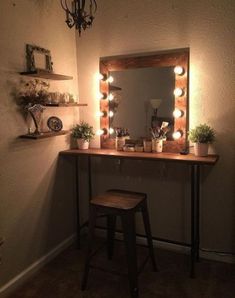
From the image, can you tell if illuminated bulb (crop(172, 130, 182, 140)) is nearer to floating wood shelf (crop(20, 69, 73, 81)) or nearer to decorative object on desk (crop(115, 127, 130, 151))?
decorative object on desk (crop(115, 127, 130, 151))

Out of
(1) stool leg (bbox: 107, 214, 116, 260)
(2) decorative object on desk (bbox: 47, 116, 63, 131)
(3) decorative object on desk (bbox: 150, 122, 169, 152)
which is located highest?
(2) decorative object on desk (bbox: 47, 116, 63, 131)

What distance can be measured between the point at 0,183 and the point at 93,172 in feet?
3.28

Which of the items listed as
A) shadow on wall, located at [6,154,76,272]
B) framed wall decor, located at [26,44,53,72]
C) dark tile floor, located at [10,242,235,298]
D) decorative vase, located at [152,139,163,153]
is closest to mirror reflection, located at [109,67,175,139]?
decorative vase, located at [152,139,163,153]

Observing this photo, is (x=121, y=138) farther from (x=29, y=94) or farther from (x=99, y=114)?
(x=29, y=94)

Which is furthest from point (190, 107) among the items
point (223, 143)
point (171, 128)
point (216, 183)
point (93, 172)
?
point (93, 172)

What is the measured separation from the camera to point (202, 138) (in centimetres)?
212

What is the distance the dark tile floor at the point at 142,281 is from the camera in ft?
6.48

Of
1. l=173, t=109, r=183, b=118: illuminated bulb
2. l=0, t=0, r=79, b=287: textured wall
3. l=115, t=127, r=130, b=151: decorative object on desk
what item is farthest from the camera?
l=115, t=127, r=130, b=151: decorative object on desk

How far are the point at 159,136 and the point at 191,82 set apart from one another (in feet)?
1.62

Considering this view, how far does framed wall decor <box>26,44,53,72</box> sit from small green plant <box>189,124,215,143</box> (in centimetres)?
125

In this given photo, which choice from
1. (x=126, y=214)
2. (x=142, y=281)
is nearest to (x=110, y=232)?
(x=142, y=281)

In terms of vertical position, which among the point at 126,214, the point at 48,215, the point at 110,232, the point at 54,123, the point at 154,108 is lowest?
the point at 110,232

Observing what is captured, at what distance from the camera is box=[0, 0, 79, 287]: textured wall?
1.95m

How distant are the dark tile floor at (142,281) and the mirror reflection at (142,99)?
109 cm
